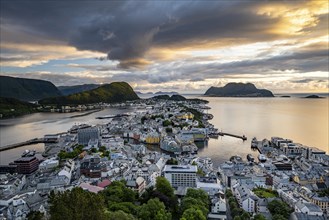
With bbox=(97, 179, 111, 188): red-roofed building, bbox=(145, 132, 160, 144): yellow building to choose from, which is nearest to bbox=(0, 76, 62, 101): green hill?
bbox=(145, 132, 160, 144): yellow building

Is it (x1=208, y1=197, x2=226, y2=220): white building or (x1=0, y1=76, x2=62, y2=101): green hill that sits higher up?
(x1=0, y1=76, x2=62, y2=101): green hill

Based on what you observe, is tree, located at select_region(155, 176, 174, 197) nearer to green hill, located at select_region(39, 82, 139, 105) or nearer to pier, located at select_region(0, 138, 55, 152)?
pier, located at select_region(0, 138, 55, 152)

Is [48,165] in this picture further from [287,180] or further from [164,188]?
[287,180]

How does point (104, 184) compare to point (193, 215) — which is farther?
point (104, 184)

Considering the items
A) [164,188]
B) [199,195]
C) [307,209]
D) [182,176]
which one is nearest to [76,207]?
[164,188]

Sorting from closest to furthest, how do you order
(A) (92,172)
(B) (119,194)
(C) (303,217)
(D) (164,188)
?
(C) (303,217) < (B) (119,194) < (D) (164,188) < (A) (92,172)

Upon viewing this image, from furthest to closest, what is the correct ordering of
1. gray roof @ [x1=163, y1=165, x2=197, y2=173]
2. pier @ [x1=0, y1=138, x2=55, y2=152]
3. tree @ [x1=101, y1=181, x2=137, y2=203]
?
pier @ [x1=0, y1=138, x2=55, y2=152] < gray roof @ [x1=163, y1=165, x2=197, y2=173] < tree @ [x1=101, y1=181, x2=137, y2=203]

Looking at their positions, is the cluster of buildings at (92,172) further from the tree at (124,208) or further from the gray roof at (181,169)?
the tree at (124,208)

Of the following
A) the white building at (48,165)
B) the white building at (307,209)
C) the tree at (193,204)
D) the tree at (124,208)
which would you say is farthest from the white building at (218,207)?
the white building at (48,165)
